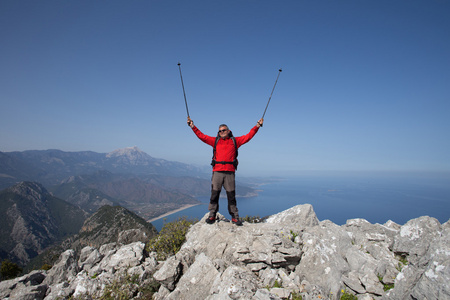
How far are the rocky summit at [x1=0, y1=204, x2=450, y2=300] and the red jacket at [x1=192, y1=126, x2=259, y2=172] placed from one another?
2833mm

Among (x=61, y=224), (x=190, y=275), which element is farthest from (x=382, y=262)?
(x=61, y=224)

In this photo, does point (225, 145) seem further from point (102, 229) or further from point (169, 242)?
point (102, 229)

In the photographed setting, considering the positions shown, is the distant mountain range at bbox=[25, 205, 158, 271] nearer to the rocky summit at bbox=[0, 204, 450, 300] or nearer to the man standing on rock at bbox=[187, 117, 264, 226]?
the rocky summit at bbox=[0, 204, 450, 300]

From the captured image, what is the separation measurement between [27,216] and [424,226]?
263 meters

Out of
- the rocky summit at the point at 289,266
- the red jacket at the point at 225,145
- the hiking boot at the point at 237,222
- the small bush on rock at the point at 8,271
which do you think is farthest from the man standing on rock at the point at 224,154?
the small bush on rock at the point at 8,271

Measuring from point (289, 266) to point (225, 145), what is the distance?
521 centimetres

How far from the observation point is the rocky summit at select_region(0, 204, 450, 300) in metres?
5.20

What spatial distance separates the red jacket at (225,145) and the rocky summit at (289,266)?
2.83 metres

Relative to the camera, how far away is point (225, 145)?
28.6 feet

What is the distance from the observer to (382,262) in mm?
6195

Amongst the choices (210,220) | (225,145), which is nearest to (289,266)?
(210,220)

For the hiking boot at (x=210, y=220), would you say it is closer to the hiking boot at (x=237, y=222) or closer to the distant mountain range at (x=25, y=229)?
the hiking boot at (x=237, y=222)

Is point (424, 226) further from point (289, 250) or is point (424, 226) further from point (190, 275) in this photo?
point (190, 275)

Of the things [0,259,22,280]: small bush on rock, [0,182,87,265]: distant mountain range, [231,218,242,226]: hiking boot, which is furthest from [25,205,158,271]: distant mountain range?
[231,218,242,226]: hiking boot
